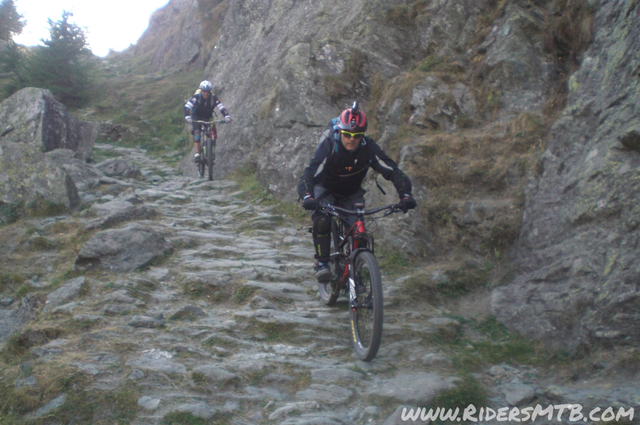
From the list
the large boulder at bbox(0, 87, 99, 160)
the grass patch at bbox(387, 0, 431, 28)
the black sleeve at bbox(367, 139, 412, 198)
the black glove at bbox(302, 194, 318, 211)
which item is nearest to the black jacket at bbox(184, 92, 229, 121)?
the large boulder at bbox(0, 87, 99, 160)

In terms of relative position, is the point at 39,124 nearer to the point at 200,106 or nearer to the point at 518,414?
the point at 200,106

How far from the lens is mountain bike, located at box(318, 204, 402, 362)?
4.95m

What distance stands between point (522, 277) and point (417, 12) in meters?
8.93

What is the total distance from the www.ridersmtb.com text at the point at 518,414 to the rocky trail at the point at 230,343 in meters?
0.08

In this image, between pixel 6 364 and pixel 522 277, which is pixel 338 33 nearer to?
pixel 522 277

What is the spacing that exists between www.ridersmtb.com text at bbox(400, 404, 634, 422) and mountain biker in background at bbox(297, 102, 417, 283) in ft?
6.96

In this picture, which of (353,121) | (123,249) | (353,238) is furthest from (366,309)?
(123,249)

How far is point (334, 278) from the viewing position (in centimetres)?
624

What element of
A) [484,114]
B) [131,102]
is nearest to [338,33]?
[484,114]

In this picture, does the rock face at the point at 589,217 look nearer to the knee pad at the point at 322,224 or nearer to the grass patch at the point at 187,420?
the knee pad at the point at 322,224

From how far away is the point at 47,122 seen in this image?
49.9 feet

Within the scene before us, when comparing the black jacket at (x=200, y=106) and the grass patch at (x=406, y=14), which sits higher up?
the grass patch at (x=406, y=14)

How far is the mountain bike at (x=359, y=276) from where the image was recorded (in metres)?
4.95

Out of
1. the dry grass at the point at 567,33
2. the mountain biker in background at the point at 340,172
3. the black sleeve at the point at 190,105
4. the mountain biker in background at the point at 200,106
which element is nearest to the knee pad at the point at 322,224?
the mountain biker in background at the point at 340,172
